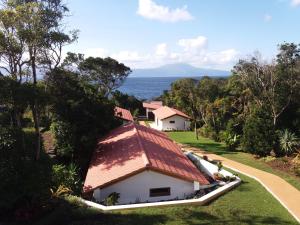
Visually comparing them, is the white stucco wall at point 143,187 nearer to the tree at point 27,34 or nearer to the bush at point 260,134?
the tree at point 27,34

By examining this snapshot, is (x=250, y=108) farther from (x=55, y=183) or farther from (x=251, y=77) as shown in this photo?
(x=55, y=183)

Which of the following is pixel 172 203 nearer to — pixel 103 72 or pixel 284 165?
pixel 284 165

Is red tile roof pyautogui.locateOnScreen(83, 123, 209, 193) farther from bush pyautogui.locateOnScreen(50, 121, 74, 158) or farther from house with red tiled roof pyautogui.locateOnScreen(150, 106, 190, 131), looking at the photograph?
house with red tiled roof pyautogui.locateOnScreen(150, 106, 190, 131)

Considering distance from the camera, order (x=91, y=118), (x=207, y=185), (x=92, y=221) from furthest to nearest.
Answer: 1. (x=91, y=118)
2. (x=207, y=185)
3. (x=92, y=221)

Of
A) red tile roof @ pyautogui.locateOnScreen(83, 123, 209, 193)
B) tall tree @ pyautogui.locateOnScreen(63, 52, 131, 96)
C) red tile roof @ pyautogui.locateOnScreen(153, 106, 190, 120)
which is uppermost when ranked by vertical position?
tall tree @ pyautogui.locateOnScreen(63, 52, 131, 96)

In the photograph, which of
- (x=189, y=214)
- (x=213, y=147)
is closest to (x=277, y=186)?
(x=189, y=214)

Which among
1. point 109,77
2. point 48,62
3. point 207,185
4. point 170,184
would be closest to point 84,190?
point 170,184

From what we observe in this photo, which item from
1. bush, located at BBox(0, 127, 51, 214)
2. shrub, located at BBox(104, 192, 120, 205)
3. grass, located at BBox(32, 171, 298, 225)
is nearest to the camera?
bush, located at BBox(0, 127, 51, 214)

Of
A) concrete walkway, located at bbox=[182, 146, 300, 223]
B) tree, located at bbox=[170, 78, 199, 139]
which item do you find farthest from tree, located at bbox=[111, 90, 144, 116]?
concrete walkway, located at bbox=[182, 146, 300, 223]
